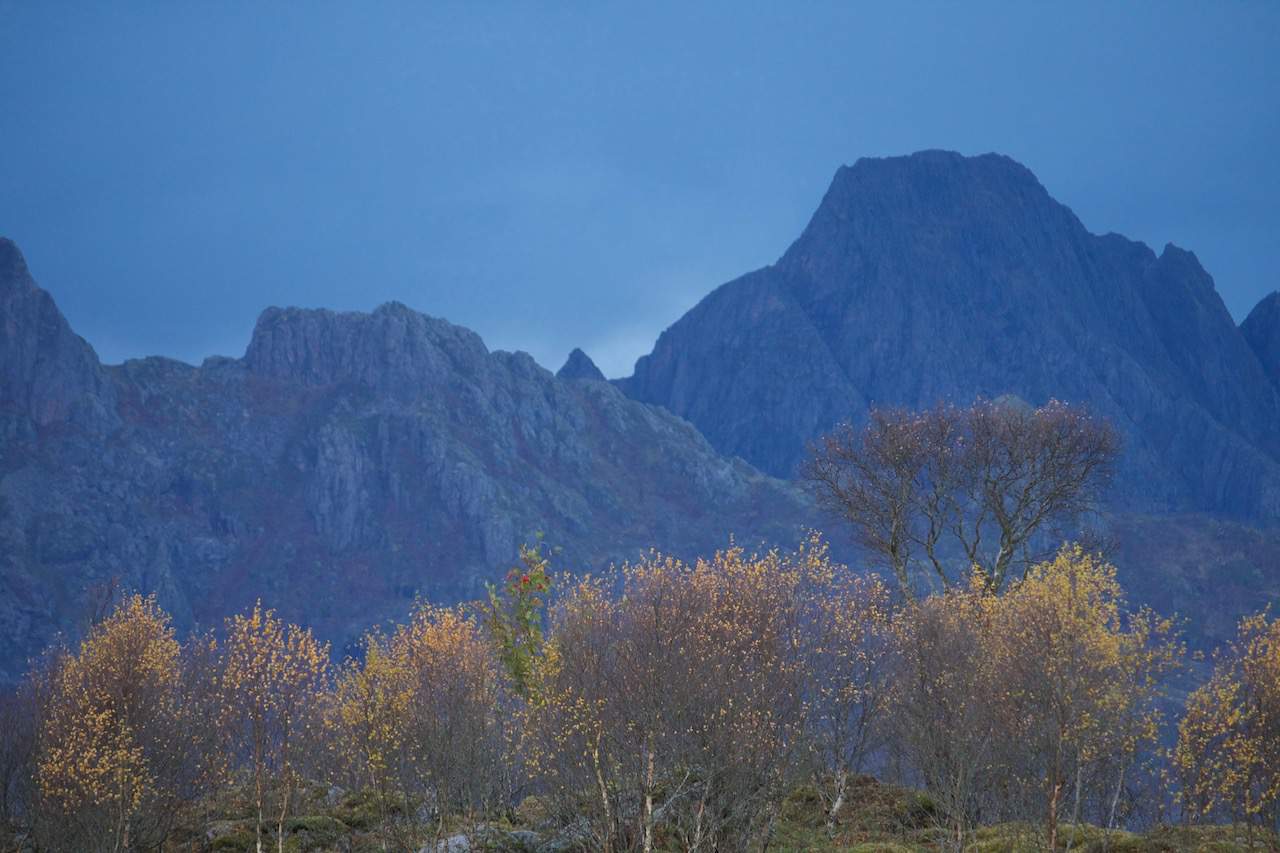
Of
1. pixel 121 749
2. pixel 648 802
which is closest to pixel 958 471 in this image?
pixel 648 802

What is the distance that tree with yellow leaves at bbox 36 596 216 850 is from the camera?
35750 millimetres

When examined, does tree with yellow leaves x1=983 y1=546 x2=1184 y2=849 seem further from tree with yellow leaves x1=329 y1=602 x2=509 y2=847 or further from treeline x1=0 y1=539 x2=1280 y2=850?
tree with yellow leaves x1=329 y1=602 x2=509 y2=847

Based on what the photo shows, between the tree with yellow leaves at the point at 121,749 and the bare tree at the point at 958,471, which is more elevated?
the bare tree at the point at 958,471

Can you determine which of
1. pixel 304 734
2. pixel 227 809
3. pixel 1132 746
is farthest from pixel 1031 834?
pixel 227 809

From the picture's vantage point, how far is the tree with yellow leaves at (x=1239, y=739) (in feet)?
102

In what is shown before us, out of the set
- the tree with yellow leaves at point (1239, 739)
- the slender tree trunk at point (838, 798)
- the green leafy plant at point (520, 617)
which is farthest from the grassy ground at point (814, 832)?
the green leafy plant at point (520, 617)

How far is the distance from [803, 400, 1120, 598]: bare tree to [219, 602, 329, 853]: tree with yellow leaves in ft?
106

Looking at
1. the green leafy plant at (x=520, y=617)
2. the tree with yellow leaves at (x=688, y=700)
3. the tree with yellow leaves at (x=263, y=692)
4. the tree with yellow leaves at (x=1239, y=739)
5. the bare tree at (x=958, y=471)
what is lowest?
the tree with yellow leaves at (x=1239, y=739)

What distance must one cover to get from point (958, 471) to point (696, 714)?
35.7 m

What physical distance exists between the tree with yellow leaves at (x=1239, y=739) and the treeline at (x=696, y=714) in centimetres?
10

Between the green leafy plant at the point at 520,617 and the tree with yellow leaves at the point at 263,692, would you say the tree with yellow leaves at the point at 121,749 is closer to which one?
the tree with yellow leaves at the point at 263,692

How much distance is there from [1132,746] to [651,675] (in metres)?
15.8

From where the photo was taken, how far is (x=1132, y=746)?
33000mm

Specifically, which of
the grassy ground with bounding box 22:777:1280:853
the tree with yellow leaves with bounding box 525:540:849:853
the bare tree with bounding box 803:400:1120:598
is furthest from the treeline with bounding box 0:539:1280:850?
the bare tree with bounding box 803:400:1120:598
